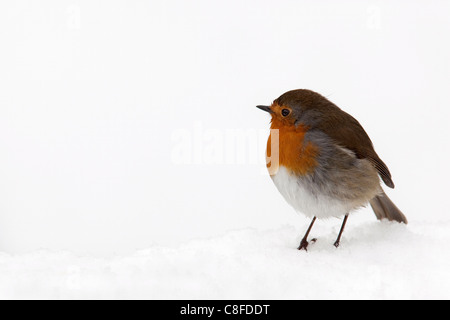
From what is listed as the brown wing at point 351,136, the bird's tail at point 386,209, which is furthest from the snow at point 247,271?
the brown wing at point 351,136

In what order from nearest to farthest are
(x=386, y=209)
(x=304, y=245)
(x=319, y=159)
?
(x=319, y=159), (x=304, y=245), (x=386, y=209)

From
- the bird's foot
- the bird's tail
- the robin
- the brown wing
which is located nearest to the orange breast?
the robin

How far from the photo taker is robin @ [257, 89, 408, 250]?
3270mm

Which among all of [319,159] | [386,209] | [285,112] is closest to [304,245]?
[319,159]

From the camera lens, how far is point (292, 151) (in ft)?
10.8

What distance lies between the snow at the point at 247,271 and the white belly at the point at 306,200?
0.66 feet

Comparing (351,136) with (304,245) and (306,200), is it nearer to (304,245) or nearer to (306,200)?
A: (306,200)

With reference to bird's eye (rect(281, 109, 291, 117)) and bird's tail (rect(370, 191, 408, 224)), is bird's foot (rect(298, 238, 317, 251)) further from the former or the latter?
bird's eye (rect(281, 109, 291, 117))

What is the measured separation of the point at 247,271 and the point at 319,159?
84 centimetres

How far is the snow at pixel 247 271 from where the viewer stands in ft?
8.20

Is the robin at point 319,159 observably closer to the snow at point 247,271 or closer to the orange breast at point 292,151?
the orange breast at point 292,151

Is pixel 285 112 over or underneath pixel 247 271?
over
